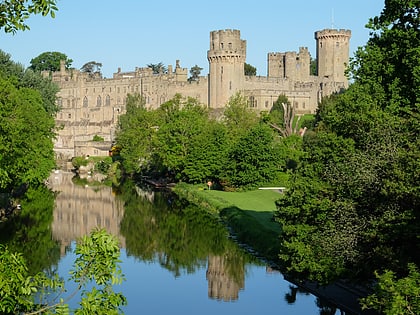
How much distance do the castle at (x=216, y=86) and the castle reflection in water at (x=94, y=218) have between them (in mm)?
21248

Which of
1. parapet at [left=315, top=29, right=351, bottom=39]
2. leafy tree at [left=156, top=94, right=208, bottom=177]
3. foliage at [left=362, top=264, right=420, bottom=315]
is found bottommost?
foliage at [left=362, top=264, right=420, bottom=315]

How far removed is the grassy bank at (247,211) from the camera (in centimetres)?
2553

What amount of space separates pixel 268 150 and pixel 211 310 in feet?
78.1

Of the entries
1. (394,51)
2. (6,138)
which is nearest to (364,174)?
(394,51)

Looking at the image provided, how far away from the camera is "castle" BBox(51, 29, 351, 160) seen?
234ft

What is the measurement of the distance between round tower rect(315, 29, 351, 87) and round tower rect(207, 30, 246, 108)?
11.0 meters

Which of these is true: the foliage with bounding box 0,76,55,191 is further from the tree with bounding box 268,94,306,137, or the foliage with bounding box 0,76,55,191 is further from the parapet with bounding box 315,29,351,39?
the parapet with bounding box 315,29,351,39

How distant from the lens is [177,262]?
25297mm

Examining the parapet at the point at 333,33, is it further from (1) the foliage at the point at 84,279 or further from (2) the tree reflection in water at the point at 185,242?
(1) the foliage at the point at 84,279

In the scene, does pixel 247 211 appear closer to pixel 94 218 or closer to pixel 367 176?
pixel 94 218

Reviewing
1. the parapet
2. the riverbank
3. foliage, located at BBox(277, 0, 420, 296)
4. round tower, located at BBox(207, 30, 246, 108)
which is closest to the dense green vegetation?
foliage, located at BBox(277, 0, 420, 296)

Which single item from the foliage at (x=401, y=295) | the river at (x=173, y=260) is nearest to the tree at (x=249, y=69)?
the river at (x=173, y=260)

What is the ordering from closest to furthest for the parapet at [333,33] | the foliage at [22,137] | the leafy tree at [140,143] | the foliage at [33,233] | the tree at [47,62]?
1. the foliage at [33,233]
2. the foliage at [22,137]
3. the leafy tree at [140,143]
4. the parapet at [333,33]
5. the tree at [47,62]

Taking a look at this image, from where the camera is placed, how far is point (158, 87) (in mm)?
82312
